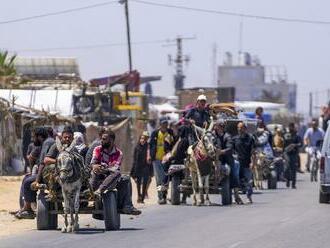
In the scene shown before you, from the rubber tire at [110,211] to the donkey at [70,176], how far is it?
513mm

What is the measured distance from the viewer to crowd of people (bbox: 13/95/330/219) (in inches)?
774

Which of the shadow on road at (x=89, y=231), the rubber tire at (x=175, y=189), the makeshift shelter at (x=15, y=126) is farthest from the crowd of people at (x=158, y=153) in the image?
the makeshift shelter at (x=15, y=126)

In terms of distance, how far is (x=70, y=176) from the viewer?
18859mm

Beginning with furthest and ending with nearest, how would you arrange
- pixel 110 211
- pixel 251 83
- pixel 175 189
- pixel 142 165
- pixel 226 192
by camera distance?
1. pixel 251 83
2. pixel 142 165
3. pixel 175 189
4. pixel 226 192
5. pixel 110 211

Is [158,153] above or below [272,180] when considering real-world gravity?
above

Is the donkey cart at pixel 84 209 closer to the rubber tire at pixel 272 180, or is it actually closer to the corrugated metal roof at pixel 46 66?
the rubber tire at pixel 272 180

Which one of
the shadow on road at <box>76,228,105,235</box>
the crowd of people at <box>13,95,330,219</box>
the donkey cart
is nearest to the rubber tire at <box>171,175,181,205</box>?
the crowd of people at <box>13,95,330,219</box>

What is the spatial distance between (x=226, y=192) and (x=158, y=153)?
255 cm

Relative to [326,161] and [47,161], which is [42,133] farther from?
[326,161]

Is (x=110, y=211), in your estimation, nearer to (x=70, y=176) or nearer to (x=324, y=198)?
(x=70, y=176)

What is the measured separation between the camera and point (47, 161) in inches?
759

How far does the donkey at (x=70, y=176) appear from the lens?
18.8 m

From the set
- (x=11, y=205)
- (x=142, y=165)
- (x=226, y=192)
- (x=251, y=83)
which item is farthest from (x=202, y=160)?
(x=251, y=83)

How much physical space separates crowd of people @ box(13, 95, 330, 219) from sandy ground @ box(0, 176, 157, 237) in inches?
10.3
